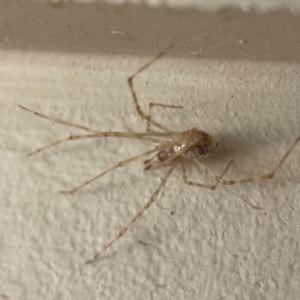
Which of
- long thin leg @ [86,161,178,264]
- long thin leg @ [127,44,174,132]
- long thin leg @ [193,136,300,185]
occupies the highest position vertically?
long thin leg @ [127,44,174,132]

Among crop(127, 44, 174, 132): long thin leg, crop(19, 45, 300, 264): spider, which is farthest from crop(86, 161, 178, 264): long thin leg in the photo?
crop(127, 44, 174, 132): long thin leg

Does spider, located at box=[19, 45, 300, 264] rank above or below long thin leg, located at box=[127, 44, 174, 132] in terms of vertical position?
below

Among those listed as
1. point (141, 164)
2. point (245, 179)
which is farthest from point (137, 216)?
point (245, 179)

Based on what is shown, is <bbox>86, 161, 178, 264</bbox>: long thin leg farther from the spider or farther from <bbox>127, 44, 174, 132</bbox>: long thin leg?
<bbox>127, 44, 174, 132</bbox>: long thin leg

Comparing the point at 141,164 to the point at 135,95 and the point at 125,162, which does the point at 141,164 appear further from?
the point at 135,95

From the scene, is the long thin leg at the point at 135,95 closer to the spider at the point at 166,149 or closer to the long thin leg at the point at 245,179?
the spider at the point at 166,149
